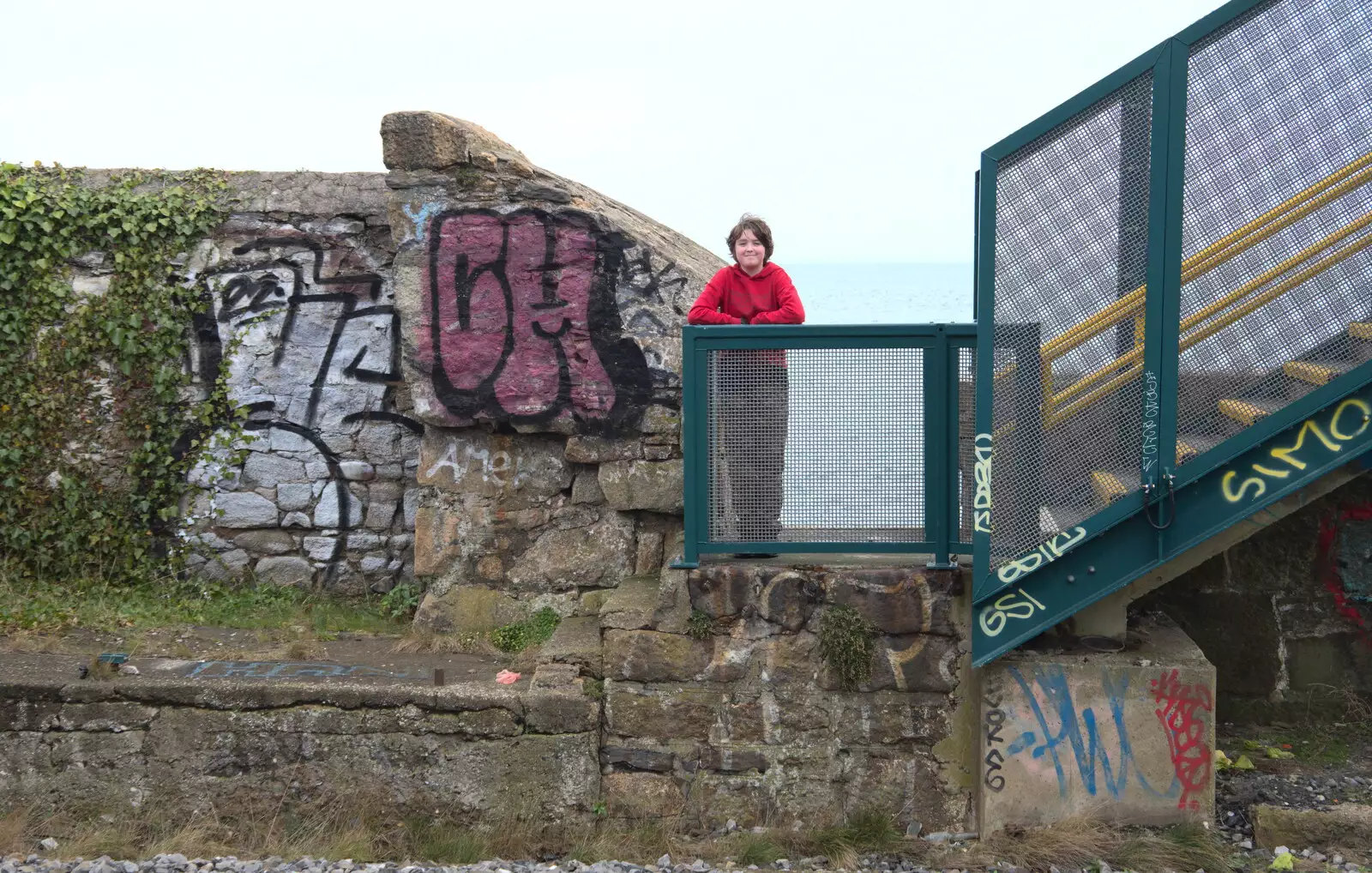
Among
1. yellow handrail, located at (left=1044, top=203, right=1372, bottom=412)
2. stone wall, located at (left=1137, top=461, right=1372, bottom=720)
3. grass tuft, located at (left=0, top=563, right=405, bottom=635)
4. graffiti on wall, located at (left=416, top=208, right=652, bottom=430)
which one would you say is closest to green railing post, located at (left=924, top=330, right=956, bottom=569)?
yellow handrail, located at (left=1044, top=203, right=1372, bottom=412)


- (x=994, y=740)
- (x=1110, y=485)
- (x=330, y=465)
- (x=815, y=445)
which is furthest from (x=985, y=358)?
(x=330, y=465)

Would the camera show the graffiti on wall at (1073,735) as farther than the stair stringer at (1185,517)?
Yes

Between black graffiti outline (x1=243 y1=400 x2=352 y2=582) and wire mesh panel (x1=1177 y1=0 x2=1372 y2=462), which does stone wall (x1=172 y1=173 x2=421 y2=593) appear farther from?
wire mesh panel (x1=1177 y1=0 x2=1372 y2=462)

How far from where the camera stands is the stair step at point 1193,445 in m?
4.96

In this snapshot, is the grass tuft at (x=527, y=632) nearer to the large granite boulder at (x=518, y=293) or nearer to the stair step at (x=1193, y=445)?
the large granite boulder at (x=518, y=293)

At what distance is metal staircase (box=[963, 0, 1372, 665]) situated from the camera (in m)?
4.80

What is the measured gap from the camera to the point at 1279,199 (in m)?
4.84

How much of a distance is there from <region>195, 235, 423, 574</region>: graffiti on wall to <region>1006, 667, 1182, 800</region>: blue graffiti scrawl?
13.7ft

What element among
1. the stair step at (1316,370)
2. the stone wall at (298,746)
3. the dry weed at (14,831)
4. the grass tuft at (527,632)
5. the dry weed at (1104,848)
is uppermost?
the stair step at (1316,370)

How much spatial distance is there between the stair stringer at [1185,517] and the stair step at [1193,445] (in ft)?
0.17

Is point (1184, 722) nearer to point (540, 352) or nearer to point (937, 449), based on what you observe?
point (937, 449)

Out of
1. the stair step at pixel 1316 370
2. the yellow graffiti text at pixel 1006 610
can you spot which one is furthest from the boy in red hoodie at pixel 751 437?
the stair step at pixel 1316 370

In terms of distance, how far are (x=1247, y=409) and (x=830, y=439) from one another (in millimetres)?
1676

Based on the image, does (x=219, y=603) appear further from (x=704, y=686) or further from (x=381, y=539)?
(x=704, y=686)
